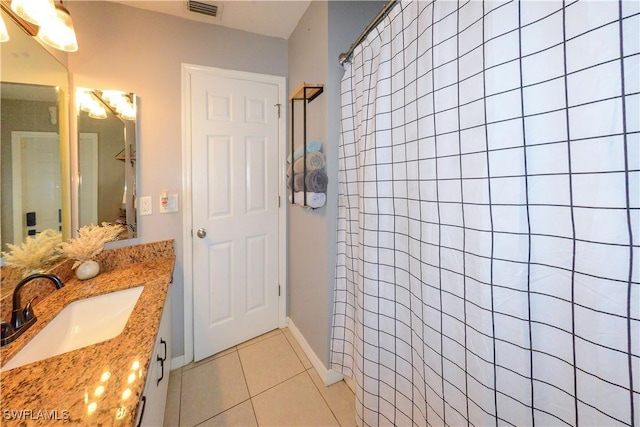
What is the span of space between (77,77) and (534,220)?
2.24 metres

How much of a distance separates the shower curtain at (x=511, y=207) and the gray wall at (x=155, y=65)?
133cm

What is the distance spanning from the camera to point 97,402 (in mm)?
542

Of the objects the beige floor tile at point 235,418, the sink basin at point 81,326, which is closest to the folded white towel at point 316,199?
the sink basin at point 81,326

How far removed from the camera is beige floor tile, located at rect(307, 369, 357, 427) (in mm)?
1304

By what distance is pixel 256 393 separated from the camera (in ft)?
4.75

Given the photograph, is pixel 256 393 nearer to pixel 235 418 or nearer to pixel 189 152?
pixel 235 418

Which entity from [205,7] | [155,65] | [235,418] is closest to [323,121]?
[205,7]

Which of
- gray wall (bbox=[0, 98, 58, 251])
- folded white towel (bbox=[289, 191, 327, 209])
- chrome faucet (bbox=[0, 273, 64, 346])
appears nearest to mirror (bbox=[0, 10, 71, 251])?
gray wall (bbox=[0, 98, 58, 251])

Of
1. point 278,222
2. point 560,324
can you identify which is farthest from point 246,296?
point 560,324

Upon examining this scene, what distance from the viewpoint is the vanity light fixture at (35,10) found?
0.85 meters

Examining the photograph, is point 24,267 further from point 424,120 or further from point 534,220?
point 534,220

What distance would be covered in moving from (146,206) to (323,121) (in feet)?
4.23

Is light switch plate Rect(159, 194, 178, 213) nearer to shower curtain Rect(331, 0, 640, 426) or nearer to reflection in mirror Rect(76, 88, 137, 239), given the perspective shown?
reflection in mirror Rect(76, 88, 137, 239)

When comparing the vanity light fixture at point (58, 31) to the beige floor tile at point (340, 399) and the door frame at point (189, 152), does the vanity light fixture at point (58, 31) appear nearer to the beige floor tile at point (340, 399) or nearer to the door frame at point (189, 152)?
the door frame at point (189, 152)
